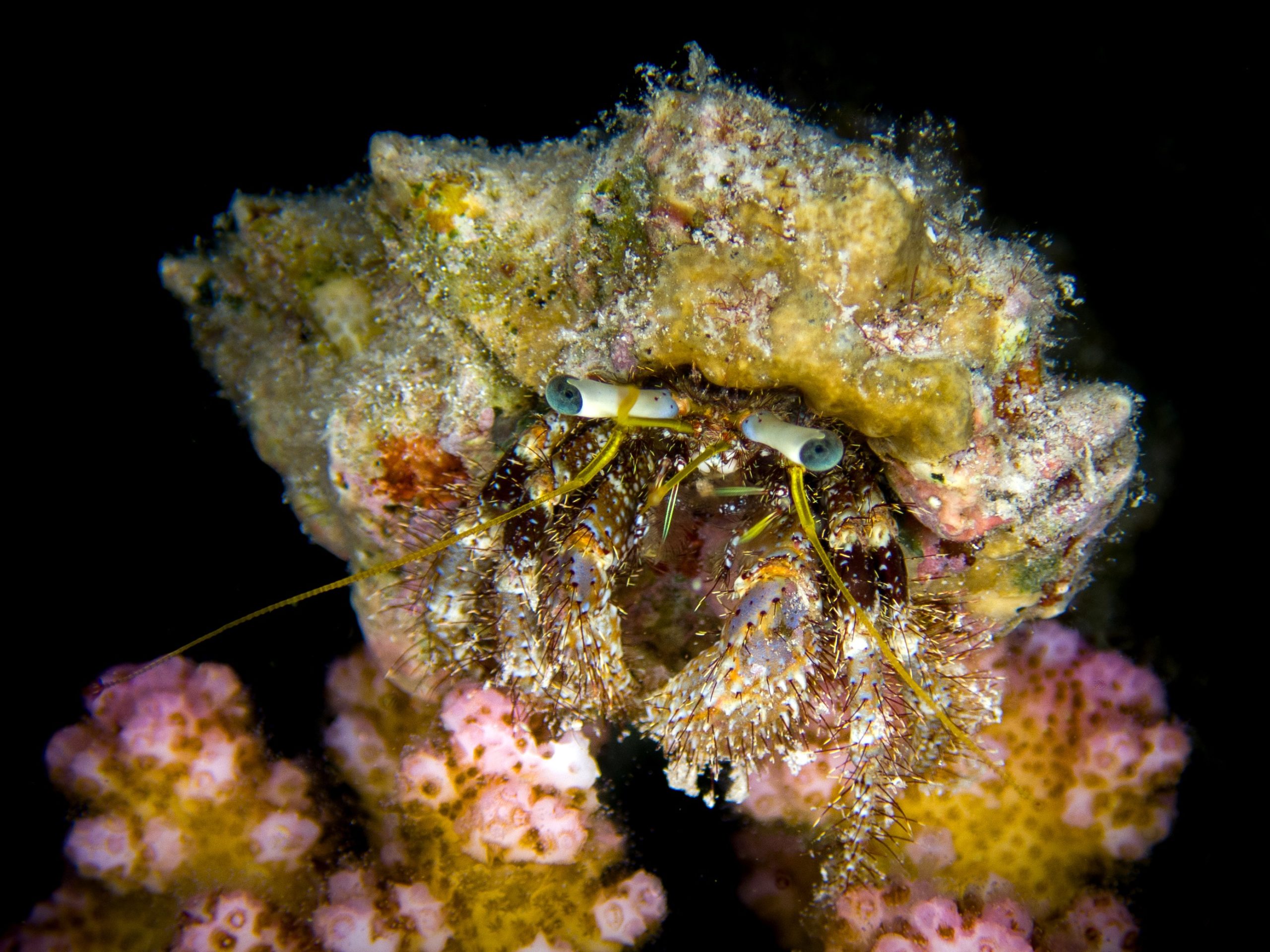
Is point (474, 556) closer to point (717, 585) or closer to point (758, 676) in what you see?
point (717, 585)

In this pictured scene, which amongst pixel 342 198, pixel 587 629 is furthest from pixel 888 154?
pixel 342 198

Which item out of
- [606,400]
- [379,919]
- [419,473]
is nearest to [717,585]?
[606,400]

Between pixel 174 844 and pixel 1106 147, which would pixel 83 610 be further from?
pixel 1106 147

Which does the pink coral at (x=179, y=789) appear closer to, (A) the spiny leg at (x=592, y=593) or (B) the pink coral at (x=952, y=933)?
(A) the spiny leg at (x=592, y=593)

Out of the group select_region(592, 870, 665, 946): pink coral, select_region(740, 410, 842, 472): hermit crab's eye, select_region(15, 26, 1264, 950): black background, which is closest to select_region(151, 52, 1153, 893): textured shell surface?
select_region(740, 410, 842, 472): hermit crab's eye

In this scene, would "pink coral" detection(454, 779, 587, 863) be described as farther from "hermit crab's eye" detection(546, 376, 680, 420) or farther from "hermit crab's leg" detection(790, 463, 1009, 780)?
"hermit crab's eye" detection(546, 376, 680, 420)

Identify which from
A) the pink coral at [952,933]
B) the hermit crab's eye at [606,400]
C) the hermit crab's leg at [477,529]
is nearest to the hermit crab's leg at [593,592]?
the hermit crab's leg at [477,529]

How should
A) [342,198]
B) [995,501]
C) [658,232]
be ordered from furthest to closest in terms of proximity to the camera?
1. [342,198]
2. [995,501]
3. [658,232]

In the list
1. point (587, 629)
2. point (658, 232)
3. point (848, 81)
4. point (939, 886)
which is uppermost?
point (848, 81)
